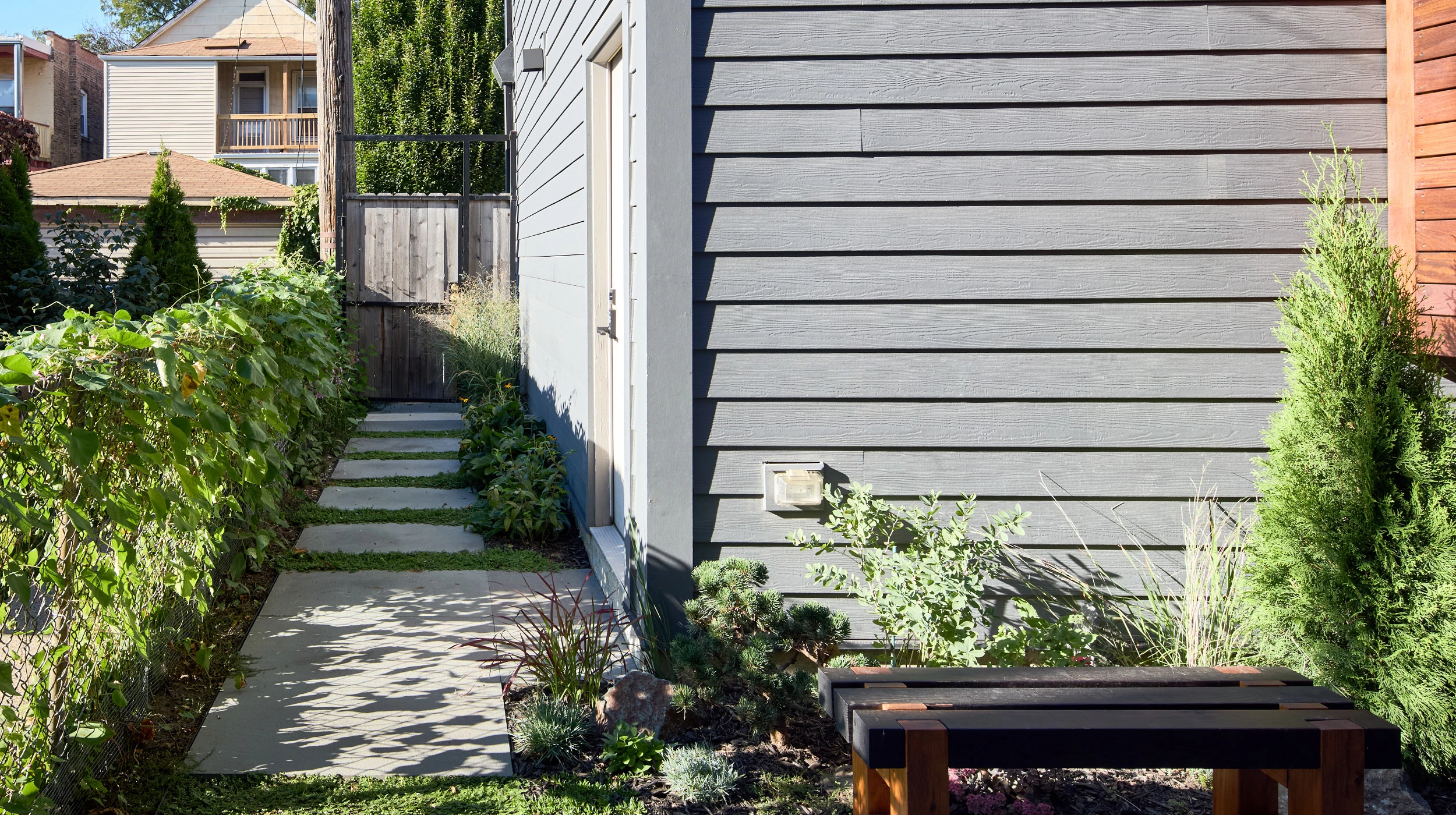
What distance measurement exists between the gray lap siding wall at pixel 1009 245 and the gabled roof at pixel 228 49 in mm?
25002

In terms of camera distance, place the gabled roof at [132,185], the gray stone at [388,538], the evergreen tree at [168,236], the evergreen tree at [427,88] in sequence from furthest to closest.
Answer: the gabled roof at [132,185] < the evergreen tree at [427,88] < the evergreen tree at [168,236] < the gray stone at [388,538]

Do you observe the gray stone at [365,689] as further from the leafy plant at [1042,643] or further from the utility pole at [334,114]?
the utility pole at [334,114]

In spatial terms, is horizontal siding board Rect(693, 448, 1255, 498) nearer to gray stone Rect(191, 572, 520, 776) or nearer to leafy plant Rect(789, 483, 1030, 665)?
leafy plant Rect(789, 483, 1030, 665)

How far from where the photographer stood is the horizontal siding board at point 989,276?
3.60 m

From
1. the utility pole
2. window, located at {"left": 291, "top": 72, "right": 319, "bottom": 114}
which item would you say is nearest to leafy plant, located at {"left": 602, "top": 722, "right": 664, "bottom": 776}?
the utility pole

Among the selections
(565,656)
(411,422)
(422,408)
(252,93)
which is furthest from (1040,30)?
(252,93)

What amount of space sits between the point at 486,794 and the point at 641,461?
3.99 ft

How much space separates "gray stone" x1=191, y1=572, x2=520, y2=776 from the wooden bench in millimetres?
1240

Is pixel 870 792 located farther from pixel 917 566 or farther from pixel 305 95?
pixel 305 95

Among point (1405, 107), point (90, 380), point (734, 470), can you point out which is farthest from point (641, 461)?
point (1405, 107)

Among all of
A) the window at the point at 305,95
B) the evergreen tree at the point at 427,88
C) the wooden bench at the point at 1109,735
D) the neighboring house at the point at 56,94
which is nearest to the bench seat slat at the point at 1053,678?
the wooden bench at the point at 1109,735

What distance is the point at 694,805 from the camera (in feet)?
9.52

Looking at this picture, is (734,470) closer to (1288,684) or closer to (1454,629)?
(1288,684)

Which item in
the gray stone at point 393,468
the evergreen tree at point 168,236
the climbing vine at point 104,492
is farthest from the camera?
the evergreen tree at point 168,236
